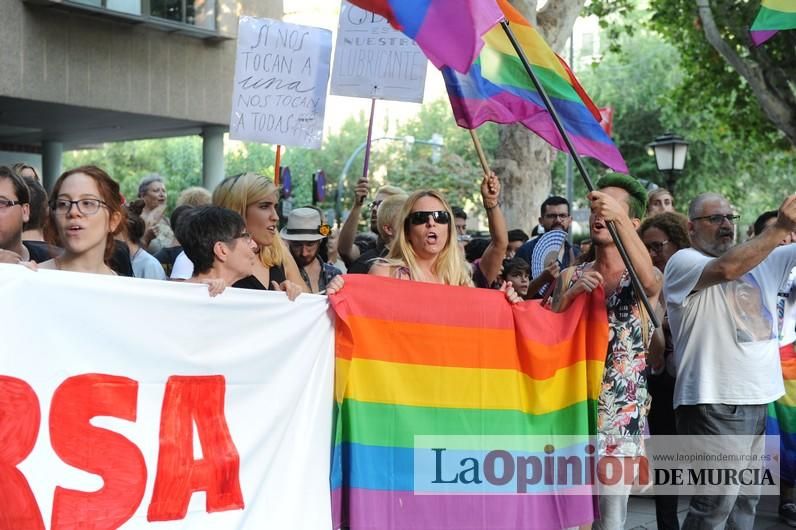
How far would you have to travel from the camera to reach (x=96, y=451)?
411cm

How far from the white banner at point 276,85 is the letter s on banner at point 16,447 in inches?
145

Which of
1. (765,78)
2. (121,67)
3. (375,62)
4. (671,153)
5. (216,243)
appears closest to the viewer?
(216,243)

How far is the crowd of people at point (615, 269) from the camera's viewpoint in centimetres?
459

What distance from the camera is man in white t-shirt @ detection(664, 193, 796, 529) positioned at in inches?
215

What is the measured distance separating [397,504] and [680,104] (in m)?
21.6

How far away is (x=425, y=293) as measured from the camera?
502 cm

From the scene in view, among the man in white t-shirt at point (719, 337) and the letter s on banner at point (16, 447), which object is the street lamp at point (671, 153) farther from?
the letter s on banner at point (16, 447)

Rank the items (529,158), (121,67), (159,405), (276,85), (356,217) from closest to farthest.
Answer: (159,405), (276,85), (356,217), (529,158), (121,67)

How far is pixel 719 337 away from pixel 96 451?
123 inches

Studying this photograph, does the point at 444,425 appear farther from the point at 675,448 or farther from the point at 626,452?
the point at 675,448

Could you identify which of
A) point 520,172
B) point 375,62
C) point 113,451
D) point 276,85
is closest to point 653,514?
point 375,62

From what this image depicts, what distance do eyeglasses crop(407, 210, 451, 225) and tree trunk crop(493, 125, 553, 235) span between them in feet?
28.7

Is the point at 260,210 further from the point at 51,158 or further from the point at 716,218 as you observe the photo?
the point at 51,158

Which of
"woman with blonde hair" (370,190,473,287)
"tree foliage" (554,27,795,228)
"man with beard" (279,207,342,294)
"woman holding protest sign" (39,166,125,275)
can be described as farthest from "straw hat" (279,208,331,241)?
"tree foliage" (554,27,795,228)
